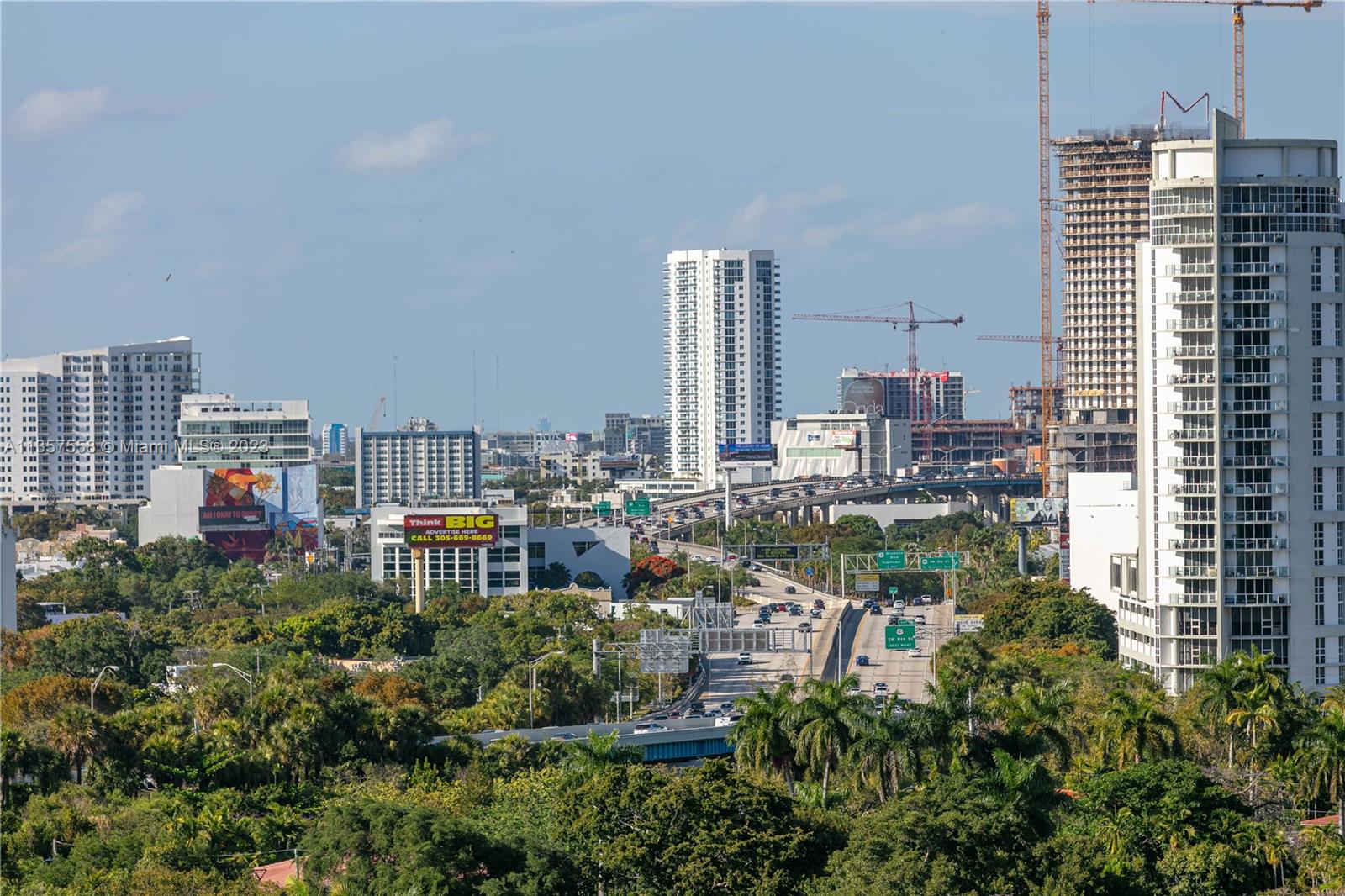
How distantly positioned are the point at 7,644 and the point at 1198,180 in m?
79.0

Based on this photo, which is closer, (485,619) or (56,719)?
(56,719)

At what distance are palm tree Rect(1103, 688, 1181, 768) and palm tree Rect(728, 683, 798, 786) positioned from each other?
485 inches

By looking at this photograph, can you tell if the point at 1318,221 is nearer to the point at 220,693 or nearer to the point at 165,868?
the point at 220,693

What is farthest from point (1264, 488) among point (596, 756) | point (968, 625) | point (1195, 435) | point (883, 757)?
point (968, 625)

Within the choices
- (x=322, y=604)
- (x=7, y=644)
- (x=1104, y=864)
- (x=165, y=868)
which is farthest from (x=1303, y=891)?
(x=322, y=604)

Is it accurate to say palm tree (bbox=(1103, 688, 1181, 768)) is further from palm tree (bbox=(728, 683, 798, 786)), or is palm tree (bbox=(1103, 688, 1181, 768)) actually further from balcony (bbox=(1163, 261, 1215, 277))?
balcony (bbox=(1163, 261, 1215, 277))

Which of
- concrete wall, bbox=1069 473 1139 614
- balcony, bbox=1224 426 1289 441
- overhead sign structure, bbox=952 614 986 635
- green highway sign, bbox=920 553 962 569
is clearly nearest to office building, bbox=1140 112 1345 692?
balcony, bbox=1224 426 1289 441

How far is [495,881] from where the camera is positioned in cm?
6378

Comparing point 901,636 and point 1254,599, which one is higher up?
point 1254,599

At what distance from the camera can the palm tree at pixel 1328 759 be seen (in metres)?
78.4

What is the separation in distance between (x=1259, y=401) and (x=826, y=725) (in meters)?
35.8

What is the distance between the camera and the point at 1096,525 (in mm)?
140625

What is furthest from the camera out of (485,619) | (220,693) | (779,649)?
(485,619)

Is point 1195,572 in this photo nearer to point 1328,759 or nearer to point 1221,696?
point 1221,696
